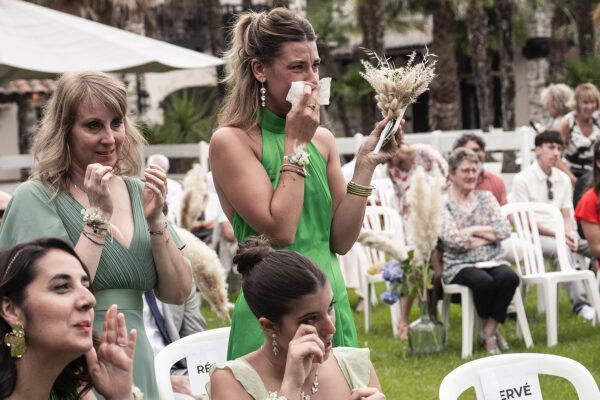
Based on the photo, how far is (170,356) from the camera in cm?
391

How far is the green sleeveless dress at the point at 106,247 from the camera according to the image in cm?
307

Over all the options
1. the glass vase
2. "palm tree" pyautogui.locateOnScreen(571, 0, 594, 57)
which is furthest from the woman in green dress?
"palm tree" pyautogui.locateOnScreen(571, 0, 594, 57)

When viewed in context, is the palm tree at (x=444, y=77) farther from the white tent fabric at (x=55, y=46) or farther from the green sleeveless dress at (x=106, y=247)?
the green sleeveless dress at (x=106, y=247)

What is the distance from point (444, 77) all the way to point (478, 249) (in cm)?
1742

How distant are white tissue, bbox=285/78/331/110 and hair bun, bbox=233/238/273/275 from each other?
44 cm

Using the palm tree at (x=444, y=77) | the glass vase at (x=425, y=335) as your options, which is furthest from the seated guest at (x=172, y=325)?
the palm tree at (x=444, y=77)

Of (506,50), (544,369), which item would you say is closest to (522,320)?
(544,369)

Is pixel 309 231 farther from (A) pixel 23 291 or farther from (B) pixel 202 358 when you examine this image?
(B) pixel 202 358

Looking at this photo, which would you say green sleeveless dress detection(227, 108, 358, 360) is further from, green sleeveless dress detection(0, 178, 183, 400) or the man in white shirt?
the man in white shirt

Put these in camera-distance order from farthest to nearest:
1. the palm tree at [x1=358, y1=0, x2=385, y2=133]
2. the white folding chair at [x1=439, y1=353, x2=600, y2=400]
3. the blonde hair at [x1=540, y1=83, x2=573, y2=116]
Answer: the palm tree at [x1=358, y1=0, x2=385, y2=133]
the blonde hair at [x1=540, y1=83, x2=573, y2=116]
the white folding chair at [x1=439, y1=353, x2=600, y2=400]

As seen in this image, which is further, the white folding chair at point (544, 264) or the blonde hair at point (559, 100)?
the blonde hair at point (559, 100)

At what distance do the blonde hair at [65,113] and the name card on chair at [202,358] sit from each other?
3.45 feet

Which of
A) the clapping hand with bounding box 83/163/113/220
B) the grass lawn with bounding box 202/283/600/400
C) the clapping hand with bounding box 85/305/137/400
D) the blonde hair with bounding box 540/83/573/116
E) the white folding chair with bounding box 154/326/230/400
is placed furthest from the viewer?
the blonde hair with bounding box 540/83/573/116

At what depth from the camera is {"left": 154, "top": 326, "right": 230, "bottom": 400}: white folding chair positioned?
12.3ft
